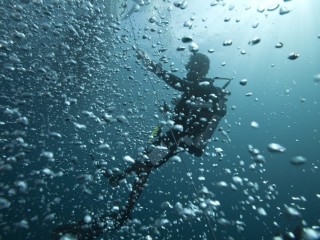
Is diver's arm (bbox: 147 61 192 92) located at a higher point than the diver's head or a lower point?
lower

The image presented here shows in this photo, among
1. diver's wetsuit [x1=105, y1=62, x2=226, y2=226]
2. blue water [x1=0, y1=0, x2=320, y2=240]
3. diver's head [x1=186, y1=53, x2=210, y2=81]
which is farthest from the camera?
blue water [x1=0, y1=0, x2=320, y2=240]

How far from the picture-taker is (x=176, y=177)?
18.4 meters

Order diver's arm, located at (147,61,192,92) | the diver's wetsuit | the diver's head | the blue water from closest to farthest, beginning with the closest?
the diver's wetsuit < diver's arm, located at (147,61,192,92) < the diver's head < the blue water

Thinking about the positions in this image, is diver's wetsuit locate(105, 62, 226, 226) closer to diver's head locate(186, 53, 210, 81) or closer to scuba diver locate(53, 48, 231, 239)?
scuba diver locate(53, 48, 231, 239)

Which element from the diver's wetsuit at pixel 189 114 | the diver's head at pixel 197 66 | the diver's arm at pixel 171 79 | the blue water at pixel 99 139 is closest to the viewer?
the diver's wetsuit at pixel 189 114

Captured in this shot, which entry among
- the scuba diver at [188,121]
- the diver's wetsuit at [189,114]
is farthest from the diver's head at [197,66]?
the diver's wetsuit at [189,114]

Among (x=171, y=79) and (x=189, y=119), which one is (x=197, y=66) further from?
(x=189, y=119)

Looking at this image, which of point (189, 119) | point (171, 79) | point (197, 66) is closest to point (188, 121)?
point (189, 119)

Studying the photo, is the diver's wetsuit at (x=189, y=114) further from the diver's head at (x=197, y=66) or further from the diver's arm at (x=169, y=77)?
the diver's head at (x=197, y=66)

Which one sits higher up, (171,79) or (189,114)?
(171,79)

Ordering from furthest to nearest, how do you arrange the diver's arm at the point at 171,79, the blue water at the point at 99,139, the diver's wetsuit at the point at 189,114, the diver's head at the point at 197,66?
the blue water at the point at 99,139 → the diver's head at the point at 197,66 → the diver's arm at the point at 171,79 → the diver's wetsuit at the point at 189,114

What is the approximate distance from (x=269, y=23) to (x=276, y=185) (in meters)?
16.3

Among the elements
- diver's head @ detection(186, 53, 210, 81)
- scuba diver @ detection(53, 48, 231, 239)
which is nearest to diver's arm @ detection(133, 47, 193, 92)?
scuba diver @ detection(53, 48, 231, 239)

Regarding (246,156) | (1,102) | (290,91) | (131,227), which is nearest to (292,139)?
(246,156)
